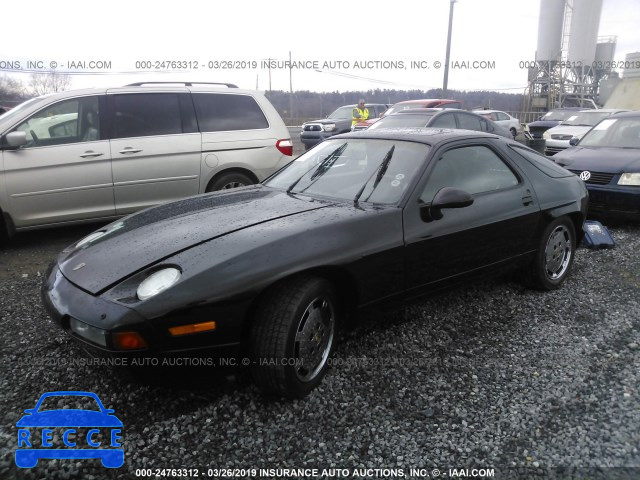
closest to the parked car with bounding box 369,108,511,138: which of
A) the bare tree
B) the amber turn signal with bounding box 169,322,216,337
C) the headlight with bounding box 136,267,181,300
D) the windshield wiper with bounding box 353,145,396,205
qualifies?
the windshield wiper with bounding box 353,145,396,205

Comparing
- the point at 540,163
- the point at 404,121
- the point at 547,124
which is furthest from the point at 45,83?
the point at 540,163

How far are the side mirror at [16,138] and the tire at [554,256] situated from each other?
4.90 meters

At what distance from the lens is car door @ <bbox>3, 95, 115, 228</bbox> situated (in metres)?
4.82

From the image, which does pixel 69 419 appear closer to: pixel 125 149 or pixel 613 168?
pixel 125 149

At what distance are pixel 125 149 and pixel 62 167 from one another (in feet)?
2.17

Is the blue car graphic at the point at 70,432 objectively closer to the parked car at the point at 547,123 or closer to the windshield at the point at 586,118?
the windshield at the point at 586,118

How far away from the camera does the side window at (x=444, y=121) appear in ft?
29.8

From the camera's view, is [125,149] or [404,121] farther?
[404,121]

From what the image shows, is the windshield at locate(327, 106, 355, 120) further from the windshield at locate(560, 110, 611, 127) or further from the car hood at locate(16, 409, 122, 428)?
the car hood at locate(16, 409, 122, 428)

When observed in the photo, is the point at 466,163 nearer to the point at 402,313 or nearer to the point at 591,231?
the point at 402,313

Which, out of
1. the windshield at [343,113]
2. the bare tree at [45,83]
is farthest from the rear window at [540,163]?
the bare tree at [45,83]

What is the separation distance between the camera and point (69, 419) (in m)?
2.28

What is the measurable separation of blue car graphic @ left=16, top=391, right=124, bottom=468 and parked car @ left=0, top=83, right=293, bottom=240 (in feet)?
10.3

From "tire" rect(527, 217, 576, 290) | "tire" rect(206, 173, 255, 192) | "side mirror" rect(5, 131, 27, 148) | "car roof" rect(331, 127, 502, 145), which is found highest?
"car roof" rect(331, 127, 502, 145)
